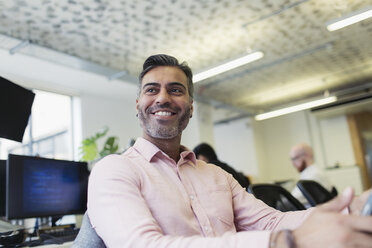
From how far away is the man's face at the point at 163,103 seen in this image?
52.5 inches

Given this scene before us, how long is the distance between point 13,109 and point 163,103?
1058mm

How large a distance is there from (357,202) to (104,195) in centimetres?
67

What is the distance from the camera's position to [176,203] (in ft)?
3.54

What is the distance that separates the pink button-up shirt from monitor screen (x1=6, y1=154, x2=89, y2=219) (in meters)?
0.94

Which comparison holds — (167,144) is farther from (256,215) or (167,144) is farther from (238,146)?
(238,146)

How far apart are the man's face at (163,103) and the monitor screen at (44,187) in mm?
925

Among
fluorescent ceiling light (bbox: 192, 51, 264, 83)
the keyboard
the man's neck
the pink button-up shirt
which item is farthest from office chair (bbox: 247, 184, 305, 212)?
fluorescent ceiling light (bbox: 192, 51, 264, 83)

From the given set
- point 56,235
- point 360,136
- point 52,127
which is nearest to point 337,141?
point 360,136

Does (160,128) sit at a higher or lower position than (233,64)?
lower

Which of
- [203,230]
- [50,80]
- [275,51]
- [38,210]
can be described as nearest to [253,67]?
[275,51]

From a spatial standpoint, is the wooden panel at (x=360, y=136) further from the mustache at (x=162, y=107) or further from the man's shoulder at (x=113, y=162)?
the man's shoulder at (x=113, y=162)

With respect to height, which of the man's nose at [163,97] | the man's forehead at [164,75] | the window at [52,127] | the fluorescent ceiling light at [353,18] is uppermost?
the fluorescent ceiling light at [353,18]

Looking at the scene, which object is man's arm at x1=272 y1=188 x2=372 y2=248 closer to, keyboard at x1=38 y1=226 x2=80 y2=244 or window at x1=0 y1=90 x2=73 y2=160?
keyboard at x1=38 y1=226 x2=80 y2=244

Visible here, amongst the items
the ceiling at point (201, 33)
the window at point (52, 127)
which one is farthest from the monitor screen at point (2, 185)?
the window at point (52, 127)
